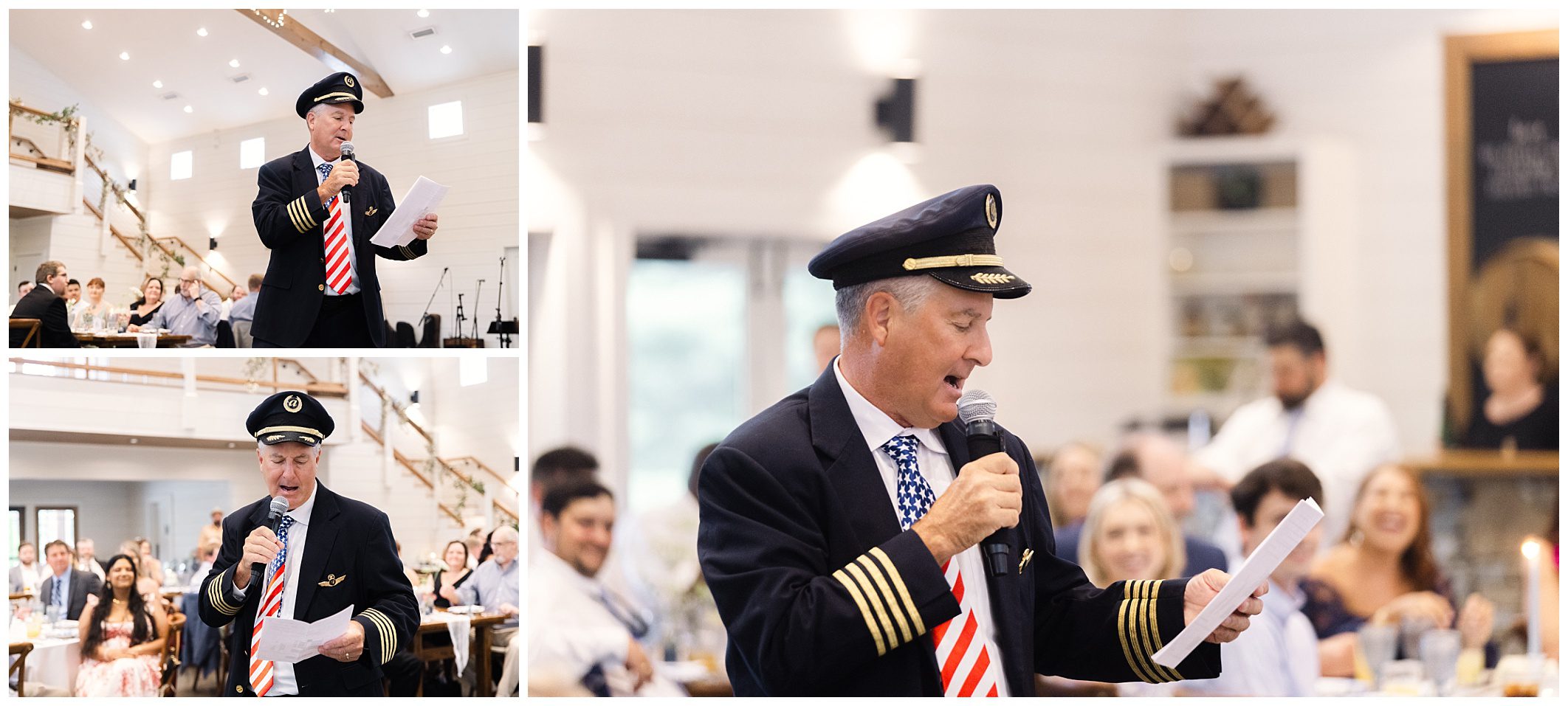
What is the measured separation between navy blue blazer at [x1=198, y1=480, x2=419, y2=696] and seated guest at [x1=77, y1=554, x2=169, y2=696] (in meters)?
1.13

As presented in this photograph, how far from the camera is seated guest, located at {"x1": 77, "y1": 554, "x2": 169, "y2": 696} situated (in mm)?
3613

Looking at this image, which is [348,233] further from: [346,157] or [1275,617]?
[1275,617]

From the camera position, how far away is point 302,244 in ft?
9.73

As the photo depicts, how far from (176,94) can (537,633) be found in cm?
256

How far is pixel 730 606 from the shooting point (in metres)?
1.71

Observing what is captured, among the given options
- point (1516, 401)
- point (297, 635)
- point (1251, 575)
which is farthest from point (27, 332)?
point (1516, 401)

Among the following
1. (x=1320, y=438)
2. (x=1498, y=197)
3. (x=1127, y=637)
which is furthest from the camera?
(x=1498, y=197)

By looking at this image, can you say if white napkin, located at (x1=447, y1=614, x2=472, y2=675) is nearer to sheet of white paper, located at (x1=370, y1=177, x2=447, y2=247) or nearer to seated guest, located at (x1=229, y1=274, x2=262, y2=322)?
seated guest, located at (x1=229, y1=274, x2=262, y2=322)

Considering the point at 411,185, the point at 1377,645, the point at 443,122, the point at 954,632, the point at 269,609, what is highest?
the point at 443,122

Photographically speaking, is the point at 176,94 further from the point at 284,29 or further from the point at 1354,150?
the point at 1354,150

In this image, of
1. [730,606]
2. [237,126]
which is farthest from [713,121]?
[730,606]

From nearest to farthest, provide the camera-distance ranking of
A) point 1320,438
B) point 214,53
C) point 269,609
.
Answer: point 269,609 < point 214,53 < point 1320,438

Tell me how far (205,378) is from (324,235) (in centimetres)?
54

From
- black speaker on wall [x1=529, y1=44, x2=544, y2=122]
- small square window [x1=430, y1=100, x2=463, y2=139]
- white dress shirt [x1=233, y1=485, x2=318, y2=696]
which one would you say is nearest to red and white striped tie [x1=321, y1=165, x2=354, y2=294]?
small square window [x1=430, y1=100, x2=463, y2=139]
